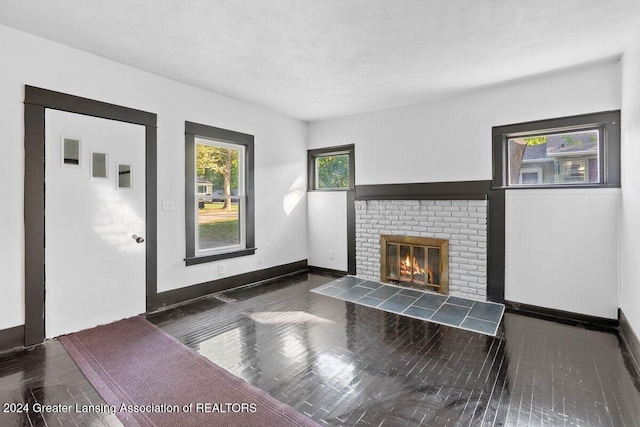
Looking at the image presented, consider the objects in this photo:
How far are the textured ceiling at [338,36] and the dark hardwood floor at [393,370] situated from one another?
9.00 ft

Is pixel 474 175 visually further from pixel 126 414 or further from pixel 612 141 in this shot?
pixel 126 414

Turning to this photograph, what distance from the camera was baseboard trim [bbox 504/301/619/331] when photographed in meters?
3.26

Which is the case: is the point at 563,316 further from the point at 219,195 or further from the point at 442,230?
the point at 219,195

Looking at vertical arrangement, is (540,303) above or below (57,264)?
below

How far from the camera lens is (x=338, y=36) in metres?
2.75

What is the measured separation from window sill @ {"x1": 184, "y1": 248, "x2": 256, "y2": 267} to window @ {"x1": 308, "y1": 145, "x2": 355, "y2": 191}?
1777 millimetres

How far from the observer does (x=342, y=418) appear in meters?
1.87

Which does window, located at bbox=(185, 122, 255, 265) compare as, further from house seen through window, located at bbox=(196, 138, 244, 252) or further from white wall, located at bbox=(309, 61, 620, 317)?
white wall, located at bbox=(309, 61, 620, 317)

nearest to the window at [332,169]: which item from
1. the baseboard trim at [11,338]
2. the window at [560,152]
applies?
the window at [560,152]

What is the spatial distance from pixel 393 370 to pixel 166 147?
3411mm

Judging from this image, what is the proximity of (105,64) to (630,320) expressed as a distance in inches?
220

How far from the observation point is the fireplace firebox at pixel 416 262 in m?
4.31

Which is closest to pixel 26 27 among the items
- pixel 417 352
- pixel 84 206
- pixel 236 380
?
pixel 84 206

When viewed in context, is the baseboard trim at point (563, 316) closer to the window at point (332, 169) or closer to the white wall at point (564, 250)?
the white wall at point (564, 250)
